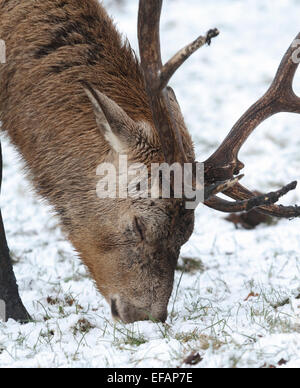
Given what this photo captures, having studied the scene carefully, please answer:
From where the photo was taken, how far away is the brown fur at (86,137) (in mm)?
4305

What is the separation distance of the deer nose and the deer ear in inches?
40.8

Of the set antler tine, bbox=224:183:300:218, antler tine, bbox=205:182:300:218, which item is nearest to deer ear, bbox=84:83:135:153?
antler tine, bbox=205:182:300:218

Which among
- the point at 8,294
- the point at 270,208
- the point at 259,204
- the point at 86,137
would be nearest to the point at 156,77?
the point at 86,137

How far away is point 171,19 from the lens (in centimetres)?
1762

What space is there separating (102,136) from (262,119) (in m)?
1.14

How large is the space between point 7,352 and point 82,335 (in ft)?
1.77

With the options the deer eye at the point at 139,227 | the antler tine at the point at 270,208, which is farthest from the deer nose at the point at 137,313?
the antler tine at the point at 270,208

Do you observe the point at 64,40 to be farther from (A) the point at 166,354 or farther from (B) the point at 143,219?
(A) the point at 166,354

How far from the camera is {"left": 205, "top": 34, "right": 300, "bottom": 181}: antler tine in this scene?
4422 mm

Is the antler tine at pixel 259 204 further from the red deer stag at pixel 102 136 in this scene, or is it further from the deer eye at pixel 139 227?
the deer eye at pixel 139 227

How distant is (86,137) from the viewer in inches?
175

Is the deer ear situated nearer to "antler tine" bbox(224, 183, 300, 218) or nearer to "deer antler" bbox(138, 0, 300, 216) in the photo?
→ "deer antler" bbox(138, 0, 300, 216)

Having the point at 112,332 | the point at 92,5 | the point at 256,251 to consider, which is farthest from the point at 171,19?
the point at 112,332
